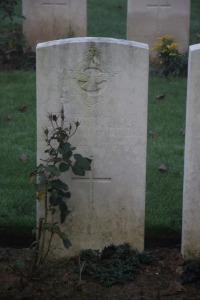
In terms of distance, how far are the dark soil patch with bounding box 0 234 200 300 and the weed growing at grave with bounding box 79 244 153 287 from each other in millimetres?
41

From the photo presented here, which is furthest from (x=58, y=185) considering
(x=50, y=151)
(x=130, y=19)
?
(x=130, y=19)

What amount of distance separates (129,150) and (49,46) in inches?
36.8

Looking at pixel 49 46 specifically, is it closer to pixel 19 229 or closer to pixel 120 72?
pixel 120 72

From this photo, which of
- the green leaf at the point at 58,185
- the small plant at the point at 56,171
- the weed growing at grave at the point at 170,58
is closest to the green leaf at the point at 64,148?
the small plant at the point at 56,171

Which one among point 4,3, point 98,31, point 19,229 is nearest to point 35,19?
point 4,3

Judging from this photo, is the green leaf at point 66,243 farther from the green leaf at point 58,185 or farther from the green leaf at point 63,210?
the green leaf at point 58,185

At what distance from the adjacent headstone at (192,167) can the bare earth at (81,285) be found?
179mm

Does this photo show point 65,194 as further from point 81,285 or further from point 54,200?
point 81,285

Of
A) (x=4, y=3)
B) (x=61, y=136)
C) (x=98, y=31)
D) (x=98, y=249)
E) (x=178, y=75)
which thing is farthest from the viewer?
(x=98, y=31)

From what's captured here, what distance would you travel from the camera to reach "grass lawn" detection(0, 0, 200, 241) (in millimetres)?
6328

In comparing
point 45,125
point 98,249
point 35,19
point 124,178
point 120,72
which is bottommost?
point 98,249

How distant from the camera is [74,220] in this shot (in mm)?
5781

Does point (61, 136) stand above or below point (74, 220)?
above

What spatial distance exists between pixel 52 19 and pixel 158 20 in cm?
162
